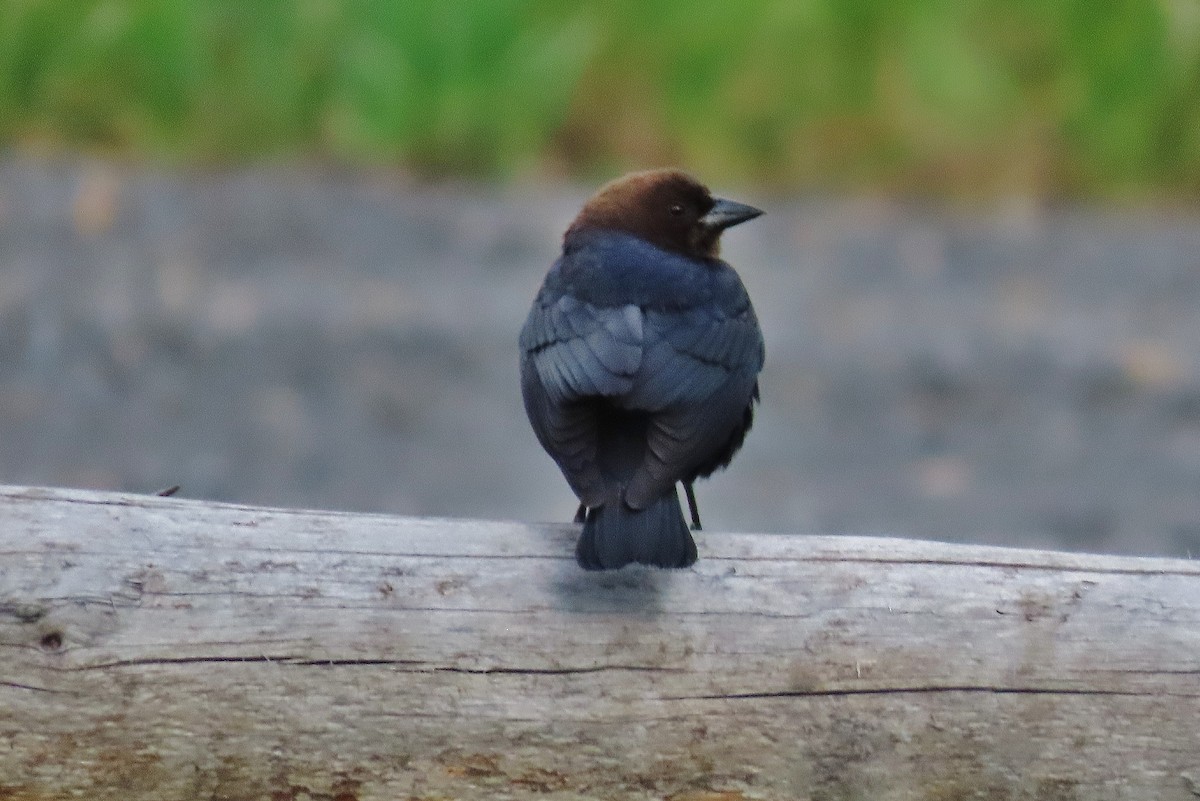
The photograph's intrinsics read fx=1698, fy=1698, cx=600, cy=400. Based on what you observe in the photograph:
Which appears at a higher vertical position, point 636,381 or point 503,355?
point 503,355

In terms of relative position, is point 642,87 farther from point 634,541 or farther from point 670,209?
point 634,541

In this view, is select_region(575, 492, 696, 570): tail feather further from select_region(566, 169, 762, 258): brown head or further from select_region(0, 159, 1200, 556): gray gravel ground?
select_region(0, 159, 1200, 556): gray gravel ground

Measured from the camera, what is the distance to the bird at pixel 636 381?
2633 millimetres

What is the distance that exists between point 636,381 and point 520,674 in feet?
2.01

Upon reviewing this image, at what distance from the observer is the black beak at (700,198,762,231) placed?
359cm

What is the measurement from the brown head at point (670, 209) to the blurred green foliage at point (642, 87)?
5.26 meters

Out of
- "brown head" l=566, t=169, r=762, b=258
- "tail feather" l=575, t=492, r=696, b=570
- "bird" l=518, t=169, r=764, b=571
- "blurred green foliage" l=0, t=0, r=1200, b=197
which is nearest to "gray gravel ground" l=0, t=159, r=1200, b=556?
"blurred green foliage" l=0, t=0, r=1200, b=197

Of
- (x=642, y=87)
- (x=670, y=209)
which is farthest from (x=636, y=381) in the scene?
(x=642, y=87)

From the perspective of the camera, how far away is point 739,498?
21.5ft

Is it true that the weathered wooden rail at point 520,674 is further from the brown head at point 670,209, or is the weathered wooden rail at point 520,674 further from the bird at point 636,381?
the brown head at point 670,209

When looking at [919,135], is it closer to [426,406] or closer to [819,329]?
[819,329]

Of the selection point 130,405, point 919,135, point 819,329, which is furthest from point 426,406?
point 919,135

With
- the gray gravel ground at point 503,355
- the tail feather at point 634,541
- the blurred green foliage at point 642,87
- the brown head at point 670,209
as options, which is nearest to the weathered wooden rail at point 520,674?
the tail feather at point 634,541

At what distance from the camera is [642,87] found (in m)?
9.22
